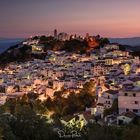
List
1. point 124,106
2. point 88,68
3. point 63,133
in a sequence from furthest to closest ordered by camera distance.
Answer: point 88,68
point 124,106
point 63,133

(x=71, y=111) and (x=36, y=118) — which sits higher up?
(x=36, y=118)

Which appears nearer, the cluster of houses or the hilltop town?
the cluster of houses

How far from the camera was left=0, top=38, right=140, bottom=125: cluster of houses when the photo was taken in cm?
2022

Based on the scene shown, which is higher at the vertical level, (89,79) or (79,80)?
(89,79)

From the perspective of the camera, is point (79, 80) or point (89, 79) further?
point (79, 80)

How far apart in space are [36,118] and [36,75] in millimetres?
35214

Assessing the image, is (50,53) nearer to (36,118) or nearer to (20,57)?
(20,57)

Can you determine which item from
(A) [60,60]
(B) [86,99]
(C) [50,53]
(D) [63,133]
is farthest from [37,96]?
(C) [50,53]

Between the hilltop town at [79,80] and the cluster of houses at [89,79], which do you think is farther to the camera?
the hilltop town at [79,80]

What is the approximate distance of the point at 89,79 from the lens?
37281mm

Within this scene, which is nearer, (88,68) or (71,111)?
(71,111)

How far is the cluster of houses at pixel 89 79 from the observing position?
66.3ft

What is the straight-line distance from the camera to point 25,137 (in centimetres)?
1473

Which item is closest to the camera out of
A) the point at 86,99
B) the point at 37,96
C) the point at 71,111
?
the point at 71,111
